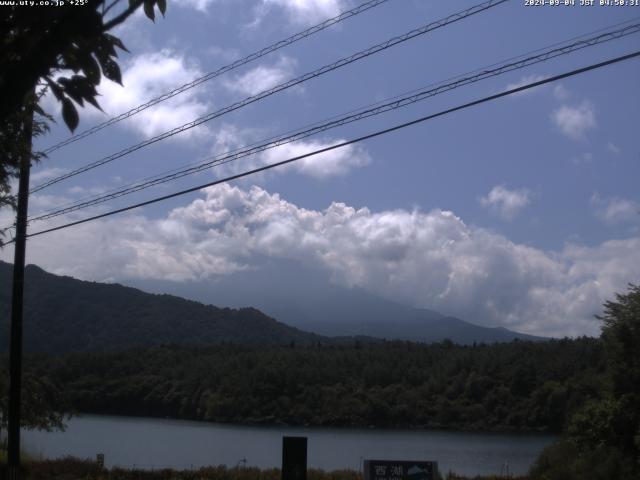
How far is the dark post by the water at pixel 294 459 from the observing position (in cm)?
1426

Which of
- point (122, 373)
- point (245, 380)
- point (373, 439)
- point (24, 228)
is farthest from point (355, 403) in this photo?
point (24, 228)

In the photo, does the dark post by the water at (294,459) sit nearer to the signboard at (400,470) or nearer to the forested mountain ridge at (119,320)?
the signboard at (400,470)

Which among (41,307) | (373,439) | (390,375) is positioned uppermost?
(41,307)

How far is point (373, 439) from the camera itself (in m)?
58.0

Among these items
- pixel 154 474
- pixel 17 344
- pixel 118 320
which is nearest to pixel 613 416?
pixel 154 474

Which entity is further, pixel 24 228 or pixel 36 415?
pixel 36 415

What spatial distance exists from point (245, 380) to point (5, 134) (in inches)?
2763

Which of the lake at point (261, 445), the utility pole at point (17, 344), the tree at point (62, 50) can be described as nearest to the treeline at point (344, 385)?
the lake at point (261, 445)

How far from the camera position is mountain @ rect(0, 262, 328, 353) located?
11894 centimetres

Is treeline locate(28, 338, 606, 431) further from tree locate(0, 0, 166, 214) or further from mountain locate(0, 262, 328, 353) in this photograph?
tree locate(0, 0, 166, 214)

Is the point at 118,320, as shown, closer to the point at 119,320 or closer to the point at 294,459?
the point at 119,320

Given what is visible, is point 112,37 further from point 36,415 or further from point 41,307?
point 41,307

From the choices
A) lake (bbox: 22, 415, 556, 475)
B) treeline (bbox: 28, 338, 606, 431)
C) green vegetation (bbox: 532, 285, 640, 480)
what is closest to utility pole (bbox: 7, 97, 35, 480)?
lake (bbox: 22, 415, 556, 475)

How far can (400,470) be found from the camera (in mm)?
13766
